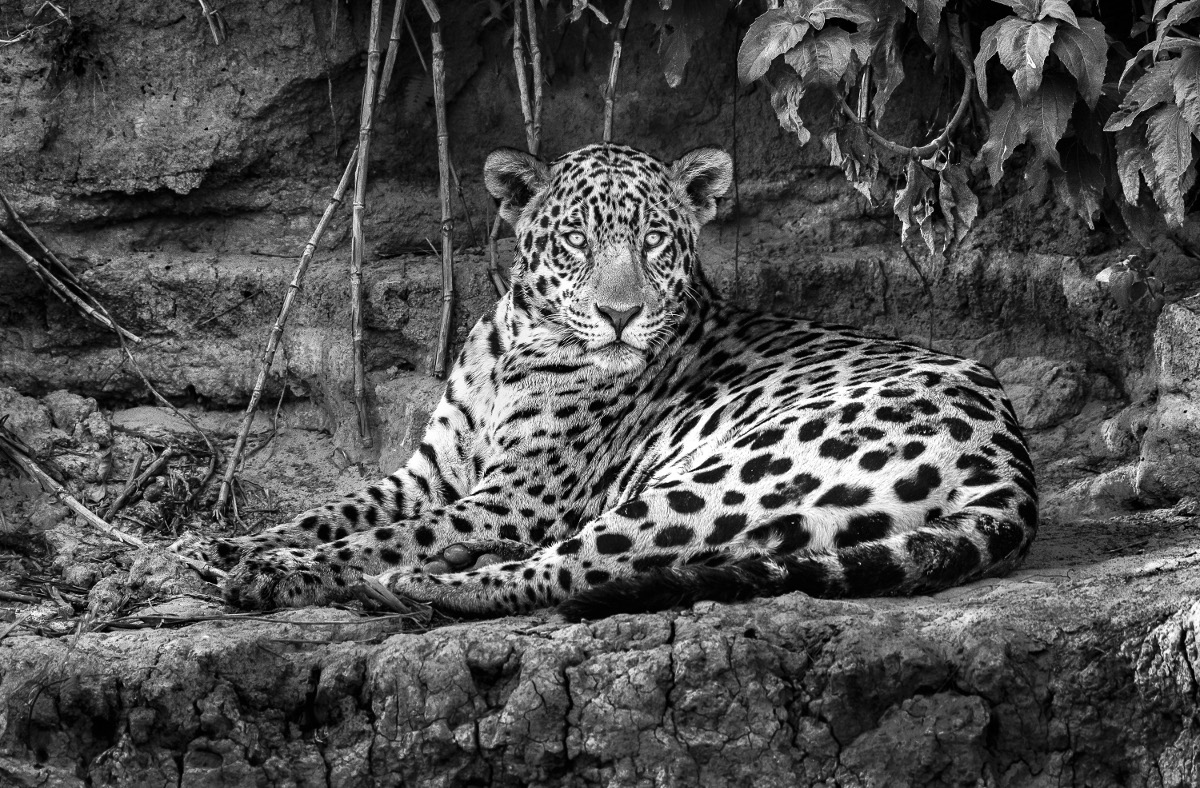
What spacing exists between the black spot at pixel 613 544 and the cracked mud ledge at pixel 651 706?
0.78 meters

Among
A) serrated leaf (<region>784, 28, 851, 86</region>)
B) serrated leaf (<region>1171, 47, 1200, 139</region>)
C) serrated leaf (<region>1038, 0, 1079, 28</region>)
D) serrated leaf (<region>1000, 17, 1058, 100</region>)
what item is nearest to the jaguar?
serrated leaf (<region>784, 28, 851, 86</region>)

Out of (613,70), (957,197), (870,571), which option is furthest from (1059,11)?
(870,571)

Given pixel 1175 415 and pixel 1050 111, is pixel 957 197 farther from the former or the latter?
pixel 1175 415

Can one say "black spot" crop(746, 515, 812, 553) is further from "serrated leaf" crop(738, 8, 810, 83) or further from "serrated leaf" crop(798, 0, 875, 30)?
"serrated leaf" crop(798, 0, 875, 30)

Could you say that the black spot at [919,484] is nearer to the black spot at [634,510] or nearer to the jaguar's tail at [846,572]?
the jaguar's tail at [846,572]

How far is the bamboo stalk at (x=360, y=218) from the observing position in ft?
24.2

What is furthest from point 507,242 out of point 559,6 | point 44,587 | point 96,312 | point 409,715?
point 409,715

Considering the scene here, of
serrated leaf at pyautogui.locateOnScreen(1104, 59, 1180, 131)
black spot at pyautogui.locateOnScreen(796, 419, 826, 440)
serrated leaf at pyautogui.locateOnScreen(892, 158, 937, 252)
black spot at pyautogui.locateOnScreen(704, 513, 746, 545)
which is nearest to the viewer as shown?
black spot at pyautogui.locateOnScreen(704, 513, 746, 545)

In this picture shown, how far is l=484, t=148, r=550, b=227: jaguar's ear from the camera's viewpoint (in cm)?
664

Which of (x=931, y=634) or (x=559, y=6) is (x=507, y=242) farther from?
(x=931, y=634)

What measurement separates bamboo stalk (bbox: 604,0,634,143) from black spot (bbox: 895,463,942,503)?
9.39 feet

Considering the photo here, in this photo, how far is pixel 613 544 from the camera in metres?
5.05

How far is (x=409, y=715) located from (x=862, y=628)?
4.17 feet

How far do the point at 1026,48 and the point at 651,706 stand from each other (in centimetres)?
317
